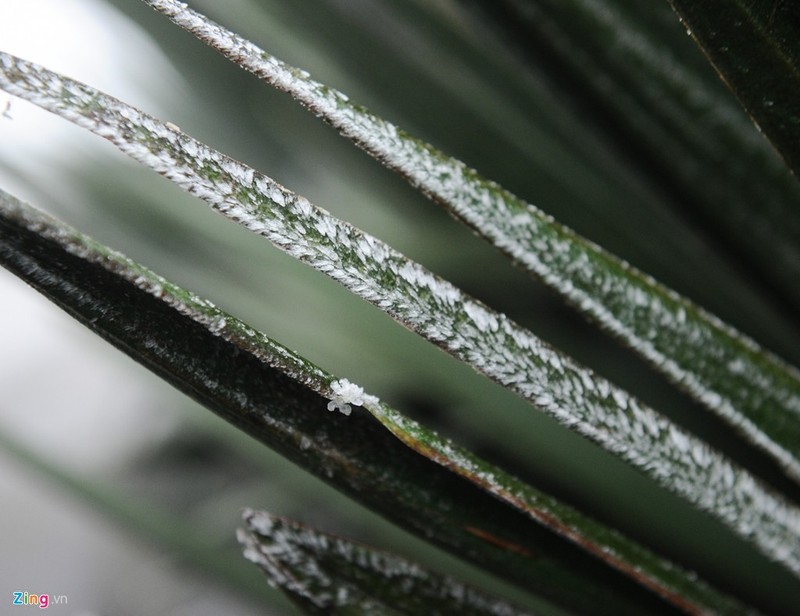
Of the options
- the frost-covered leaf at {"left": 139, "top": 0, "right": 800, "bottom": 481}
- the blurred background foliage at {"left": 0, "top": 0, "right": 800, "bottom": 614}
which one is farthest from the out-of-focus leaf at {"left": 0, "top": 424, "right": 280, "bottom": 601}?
the frost-covered leaf at {"left": 139, "top": 0, "right": 800, "bottom": 481}

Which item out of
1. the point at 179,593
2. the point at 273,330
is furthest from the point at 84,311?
the point at 179,593

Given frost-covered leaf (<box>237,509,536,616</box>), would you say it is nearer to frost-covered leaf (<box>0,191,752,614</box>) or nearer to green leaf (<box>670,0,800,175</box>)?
frost-covered leaf (<box>0,191,752,614</box>)

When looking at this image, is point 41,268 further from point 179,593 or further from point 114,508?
point 179,593

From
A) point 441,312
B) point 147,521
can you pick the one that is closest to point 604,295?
point 441,312

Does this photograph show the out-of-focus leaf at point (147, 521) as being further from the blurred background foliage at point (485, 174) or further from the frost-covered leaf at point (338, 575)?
the frost-covered leaf at point (338, 575)

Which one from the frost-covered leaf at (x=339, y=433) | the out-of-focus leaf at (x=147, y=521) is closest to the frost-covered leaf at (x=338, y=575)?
the frost-covered leaf at (x=339, y=433)
